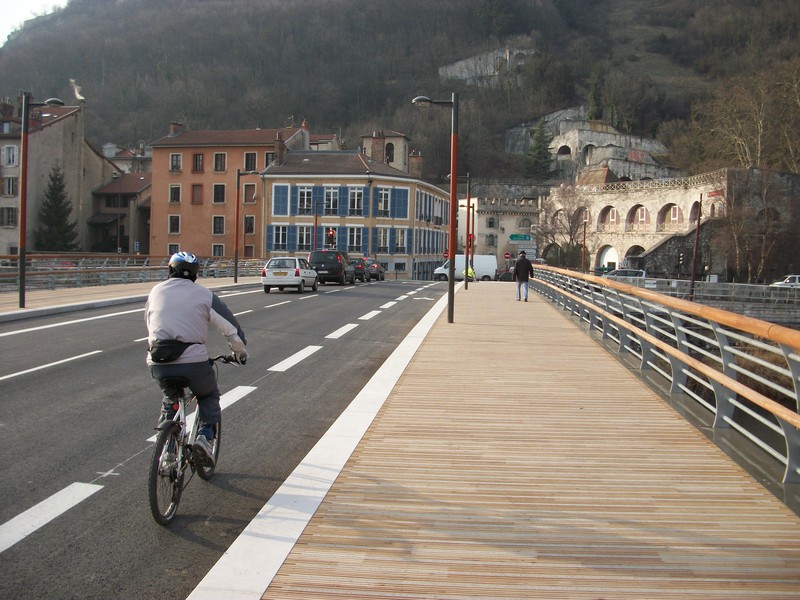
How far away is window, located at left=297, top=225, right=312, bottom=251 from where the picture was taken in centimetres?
6450

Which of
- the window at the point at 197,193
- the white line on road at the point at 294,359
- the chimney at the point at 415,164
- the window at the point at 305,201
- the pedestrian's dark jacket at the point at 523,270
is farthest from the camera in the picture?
the chimney at the point at 415,164

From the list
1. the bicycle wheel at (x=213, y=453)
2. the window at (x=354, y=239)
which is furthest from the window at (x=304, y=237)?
the bicycle wheel at (x=213, y=453)

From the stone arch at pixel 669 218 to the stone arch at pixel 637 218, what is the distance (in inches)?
63.6

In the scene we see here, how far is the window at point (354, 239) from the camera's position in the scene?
209 feet

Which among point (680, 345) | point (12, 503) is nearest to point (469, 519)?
point (12, 503)

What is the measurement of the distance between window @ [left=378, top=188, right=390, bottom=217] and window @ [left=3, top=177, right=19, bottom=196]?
31831mm

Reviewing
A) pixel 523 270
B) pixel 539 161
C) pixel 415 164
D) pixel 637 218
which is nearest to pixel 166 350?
pixel 523 270

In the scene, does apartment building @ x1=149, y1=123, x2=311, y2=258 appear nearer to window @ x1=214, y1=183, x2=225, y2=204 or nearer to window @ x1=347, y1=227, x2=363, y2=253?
window @ x1=214, y1=183, x2=225, y2=204

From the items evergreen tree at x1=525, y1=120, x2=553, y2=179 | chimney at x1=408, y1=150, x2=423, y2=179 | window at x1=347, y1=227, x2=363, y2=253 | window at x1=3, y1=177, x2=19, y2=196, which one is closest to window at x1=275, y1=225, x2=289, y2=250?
window at x1=347, y1=227, x2=363, y2=253

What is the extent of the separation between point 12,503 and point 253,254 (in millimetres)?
64223

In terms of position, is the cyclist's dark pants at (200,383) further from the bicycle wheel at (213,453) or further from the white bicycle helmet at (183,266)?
the white bicycle helmet at (183,266)

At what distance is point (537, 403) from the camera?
7.73m

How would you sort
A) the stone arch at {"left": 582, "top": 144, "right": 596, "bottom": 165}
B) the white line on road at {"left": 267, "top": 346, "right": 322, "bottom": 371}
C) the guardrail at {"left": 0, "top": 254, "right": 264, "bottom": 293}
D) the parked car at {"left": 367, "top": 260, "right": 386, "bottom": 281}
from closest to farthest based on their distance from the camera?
the white line on road at {"left": 267, "top": 346, "right": 322, "bottom": 371} → the guardrail at {"left": 0, "top": 254, "right": 264, "bottom": 293} → the parked car at {"left": 367, "top": 260, "right": 386, "bottom": 281} → the stone arch at {"left": 582, "top": 144, "right": 596, "bottom": 165}

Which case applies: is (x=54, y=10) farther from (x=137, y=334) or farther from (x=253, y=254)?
(x=137, y=334)
